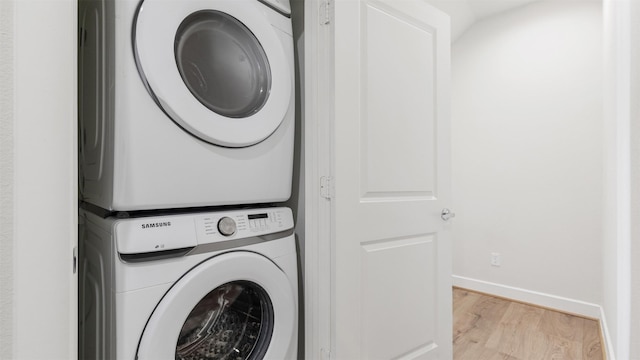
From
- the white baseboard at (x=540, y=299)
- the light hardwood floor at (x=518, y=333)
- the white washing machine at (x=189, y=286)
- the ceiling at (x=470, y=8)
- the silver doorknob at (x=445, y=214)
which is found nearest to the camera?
the white washing machine at (x=189, y=286)

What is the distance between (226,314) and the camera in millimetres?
1129

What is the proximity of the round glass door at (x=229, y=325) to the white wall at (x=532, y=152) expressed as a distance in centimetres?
244

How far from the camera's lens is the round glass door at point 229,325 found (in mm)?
1050

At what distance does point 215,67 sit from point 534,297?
2937mm

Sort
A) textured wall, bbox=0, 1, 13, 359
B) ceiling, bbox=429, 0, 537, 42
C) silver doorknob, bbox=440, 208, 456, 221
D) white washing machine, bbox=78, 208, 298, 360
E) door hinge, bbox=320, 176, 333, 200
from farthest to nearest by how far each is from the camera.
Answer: ceiling, bbox=429, 0, 537, 42, silver doorknob, bbox=440, 208, 456, 221, door hinge, bbox=320, 176, 333, 200, white washing machine, bbox=78, 208, 298, 360, textured wall, bbox=0, 1, 13, 359

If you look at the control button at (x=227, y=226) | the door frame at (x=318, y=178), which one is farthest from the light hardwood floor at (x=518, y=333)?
the control button at (x=227, y=226)

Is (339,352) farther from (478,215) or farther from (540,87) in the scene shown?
(540,87)

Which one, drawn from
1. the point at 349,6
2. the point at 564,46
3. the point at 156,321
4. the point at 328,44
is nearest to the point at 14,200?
the point at 156,321

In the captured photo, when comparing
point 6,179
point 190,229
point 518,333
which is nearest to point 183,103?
point 190,229

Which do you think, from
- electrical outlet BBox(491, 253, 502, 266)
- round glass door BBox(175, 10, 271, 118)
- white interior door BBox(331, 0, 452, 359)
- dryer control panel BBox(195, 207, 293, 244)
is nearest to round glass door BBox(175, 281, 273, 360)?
dryer control panel BBox(195, 207, 293, 244)

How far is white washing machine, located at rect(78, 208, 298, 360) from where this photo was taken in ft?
2.87

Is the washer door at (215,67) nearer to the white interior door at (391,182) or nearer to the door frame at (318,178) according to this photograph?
the door frame at (318,178)

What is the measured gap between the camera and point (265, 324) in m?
1.18

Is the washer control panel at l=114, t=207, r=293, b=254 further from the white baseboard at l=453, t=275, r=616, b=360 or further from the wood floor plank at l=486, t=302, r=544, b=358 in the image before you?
the white baseboard at l=453, t=275, r=616, b=360
